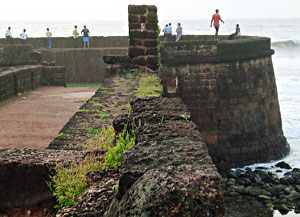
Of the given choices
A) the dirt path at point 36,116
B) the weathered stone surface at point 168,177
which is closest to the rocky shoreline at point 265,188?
the dirt path at point 36,116

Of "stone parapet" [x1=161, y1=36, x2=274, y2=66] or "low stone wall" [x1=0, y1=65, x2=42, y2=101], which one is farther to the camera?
"stone parapet" [x1=161, y1=36, x2=274, y2=66]

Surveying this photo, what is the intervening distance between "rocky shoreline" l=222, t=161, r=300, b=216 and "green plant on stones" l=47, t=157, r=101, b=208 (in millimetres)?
11192

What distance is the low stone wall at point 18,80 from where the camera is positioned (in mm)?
14589

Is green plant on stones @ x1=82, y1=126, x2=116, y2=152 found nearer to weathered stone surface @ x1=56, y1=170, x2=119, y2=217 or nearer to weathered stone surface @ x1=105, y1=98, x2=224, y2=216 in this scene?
weathered stone surface @ x1=105, y1=98, x2=224, y2=216

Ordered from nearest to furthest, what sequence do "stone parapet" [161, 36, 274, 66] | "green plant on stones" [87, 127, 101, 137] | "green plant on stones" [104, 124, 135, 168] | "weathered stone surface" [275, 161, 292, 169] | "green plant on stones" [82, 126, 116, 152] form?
"green plant on stones" [104, 124, 135, 168], "green plant on stones" [82, 126, 116, 152], "green plant on stones" [87, 127, 101, 137], "weathered stone surface" [275, 161, 292, 169], "stone parapet" [161, 36, 274, 66]

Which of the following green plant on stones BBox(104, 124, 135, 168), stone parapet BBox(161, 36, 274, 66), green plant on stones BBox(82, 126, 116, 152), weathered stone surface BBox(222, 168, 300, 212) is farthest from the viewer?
stone parapet BBox(161, 36, 274, 66)

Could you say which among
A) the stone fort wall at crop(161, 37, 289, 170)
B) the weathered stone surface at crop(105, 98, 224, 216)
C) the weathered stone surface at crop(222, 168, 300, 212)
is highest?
the weathered stone surface at crop(105, 98, 224, 216)

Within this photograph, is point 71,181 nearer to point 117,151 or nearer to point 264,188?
point 117,151

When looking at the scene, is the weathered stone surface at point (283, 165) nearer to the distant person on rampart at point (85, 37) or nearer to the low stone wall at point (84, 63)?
the low stone wall at point (84, 63)

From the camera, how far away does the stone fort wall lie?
19219mm

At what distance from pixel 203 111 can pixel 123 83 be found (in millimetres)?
9170

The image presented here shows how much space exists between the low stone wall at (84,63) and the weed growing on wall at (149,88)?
16252 millimetres

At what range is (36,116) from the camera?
11.6 m

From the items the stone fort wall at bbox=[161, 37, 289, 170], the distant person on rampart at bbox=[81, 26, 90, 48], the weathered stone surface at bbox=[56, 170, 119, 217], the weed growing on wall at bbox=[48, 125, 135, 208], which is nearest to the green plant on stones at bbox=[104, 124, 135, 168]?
the weed growing on wall at bbox=[48, 125, 135, 208]
